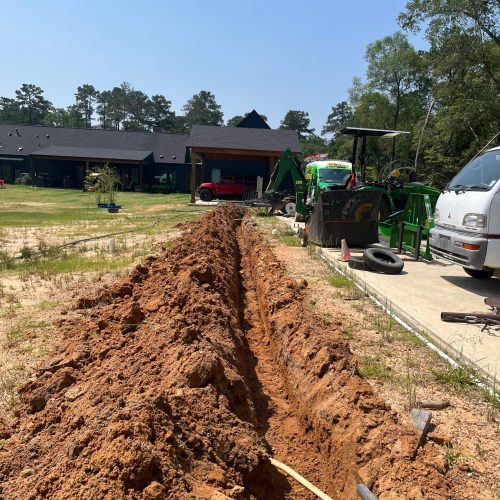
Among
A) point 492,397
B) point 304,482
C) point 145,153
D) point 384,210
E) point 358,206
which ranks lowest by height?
point 304,482

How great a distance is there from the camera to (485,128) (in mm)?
21703

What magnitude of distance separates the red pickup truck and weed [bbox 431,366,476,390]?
1087 inches

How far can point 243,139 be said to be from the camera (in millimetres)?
35594

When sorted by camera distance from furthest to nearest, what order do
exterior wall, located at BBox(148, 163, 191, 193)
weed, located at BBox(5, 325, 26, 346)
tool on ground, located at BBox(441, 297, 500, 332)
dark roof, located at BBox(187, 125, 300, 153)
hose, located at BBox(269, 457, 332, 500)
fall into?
exterior wall, located at BBox(148, 163, 191, 193)
dark roof, located at BBox(187, 125, 300, 153)
tool on ground, located at BBox(441, 297, 500, 332)
weed, located at BBox(5, 325, 26, 346)
hose, located at BBox(269, 457, 332, 500)

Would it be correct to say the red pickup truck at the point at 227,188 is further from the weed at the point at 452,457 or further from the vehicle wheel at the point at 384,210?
the weed at the point at 452,457

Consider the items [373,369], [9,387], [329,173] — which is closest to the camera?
[9,387]

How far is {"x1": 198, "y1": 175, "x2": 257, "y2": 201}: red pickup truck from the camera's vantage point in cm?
3184

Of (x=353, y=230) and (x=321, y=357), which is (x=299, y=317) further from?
(x=353, y=230)

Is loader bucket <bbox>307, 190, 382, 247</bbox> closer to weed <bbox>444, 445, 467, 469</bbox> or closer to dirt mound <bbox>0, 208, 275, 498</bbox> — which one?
dirt mound <bbox>0, 208, 275, 498</bbox>

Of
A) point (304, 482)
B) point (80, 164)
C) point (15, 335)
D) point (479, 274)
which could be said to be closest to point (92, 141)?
point (80, 164)

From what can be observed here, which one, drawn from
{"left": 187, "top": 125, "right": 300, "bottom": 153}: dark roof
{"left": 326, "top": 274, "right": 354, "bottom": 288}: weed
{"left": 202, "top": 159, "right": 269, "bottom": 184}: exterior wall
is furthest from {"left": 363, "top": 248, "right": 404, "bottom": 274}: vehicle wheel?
{"left": 202, "top": 159, "right": 269, "bottom": 184}: exterior wall

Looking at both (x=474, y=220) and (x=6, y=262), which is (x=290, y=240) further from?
(x=6, y=262)

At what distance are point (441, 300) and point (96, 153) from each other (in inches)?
1643

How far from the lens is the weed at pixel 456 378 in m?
4.39
